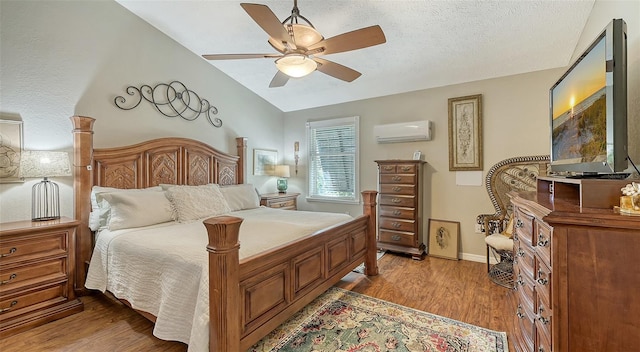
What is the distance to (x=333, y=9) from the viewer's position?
8.79 feet

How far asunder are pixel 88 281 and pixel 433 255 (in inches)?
155

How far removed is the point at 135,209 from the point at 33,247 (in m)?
0.74

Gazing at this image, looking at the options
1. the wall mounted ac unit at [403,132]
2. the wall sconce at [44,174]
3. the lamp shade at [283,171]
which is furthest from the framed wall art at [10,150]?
the wall mounted ac unit at [403,132]

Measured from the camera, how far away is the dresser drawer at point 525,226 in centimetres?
144

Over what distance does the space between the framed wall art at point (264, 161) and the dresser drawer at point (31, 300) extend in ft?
9.43

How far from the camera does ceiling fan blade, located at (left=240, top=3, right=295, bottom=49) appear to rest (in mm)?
1743

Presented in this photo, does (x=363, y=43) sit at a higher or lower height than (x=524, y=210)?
higher

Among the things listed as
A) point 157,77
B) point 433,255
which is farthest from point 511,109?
point 157,77

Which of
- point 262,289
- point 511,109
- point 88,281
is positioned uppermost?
point 511,109

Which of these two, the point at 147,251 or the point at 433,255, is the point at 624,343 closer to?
the point at 147,251

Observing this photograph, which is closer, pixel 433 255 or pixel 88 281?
pixel 88 281

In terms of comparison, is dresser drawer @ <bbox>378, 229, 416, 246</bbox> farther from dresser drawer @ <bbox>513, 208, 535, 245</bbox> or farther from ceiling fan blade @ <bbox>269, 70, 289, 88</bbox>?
ceiling fan blade @ <bbox>269, 70, 289, 88</bbox>

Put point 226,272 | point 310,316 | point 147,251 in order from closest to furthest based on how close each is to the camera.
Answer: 1. point 226,272
2. point 147,251
3. point 310,316

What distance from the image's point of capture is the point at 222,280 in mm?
1486
